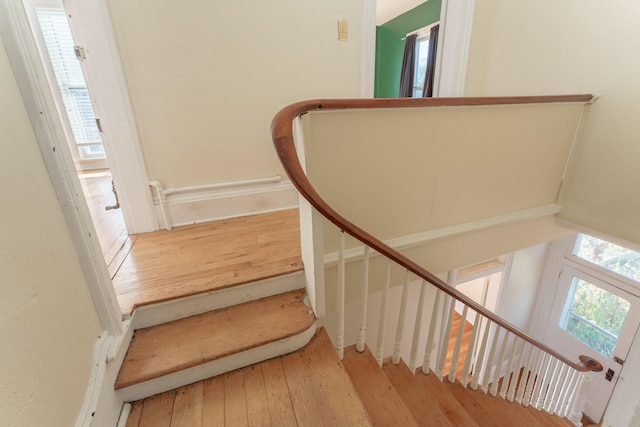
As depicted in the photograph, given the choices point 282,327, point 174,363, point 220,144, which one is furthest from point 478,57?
point 174,363

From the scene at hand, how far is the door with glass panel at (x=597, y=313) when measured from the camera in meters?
3.00

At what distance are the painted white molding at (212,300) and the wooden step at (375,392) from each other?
1.63 feet

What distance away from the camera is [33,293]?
733mm

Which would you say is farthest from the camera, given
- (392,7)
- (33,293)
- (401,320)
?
(392,7)

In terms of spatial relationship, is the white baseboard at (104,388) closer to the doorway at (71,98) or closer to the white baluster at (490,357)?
the doorway at (71,98)

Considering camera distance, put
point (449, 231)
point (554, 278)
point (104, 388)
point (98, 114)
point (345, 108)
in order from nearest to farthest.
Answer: point (104, 388) < point (345, 108) < point (98, 114) < point (449, 231) < point (554, 278)

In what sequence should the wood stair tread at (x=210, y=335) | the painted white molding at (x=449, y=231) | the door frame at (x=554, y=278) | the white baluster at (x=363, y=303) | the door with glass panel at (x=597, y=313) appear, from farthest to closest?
the door frame at (x=554, y=278) < the door with glass panel at (x=597, y=313) < the painted white molding at (x=449, y=231) < the white baluster at (x=363, y=303) < the wood stair tread at (x=210, y=335)

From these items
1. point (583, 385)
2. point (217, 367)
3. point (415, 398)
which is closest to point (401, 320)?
point (415, 398)

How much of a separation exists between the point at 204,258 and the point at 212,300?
0.34 m

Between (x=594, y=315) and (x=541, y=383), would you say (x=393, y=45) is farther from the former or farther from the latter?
(x=541, y=383)

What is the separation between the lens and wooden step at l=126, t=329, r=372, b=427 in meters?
1.08

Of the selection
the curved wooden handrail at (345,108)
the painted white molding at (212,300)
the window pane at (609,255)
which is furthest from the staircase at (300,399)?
the window pane at (609,255)

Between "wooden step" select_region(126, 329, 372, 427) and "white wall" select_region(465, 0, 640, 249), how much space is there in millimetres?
2317

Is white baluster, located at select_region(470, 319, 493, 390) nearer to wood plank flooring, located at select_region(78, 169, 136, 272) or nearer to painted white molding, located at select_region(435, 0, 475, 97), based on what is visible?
painted white molding, located at select_region(435, 0, 475, 97)
